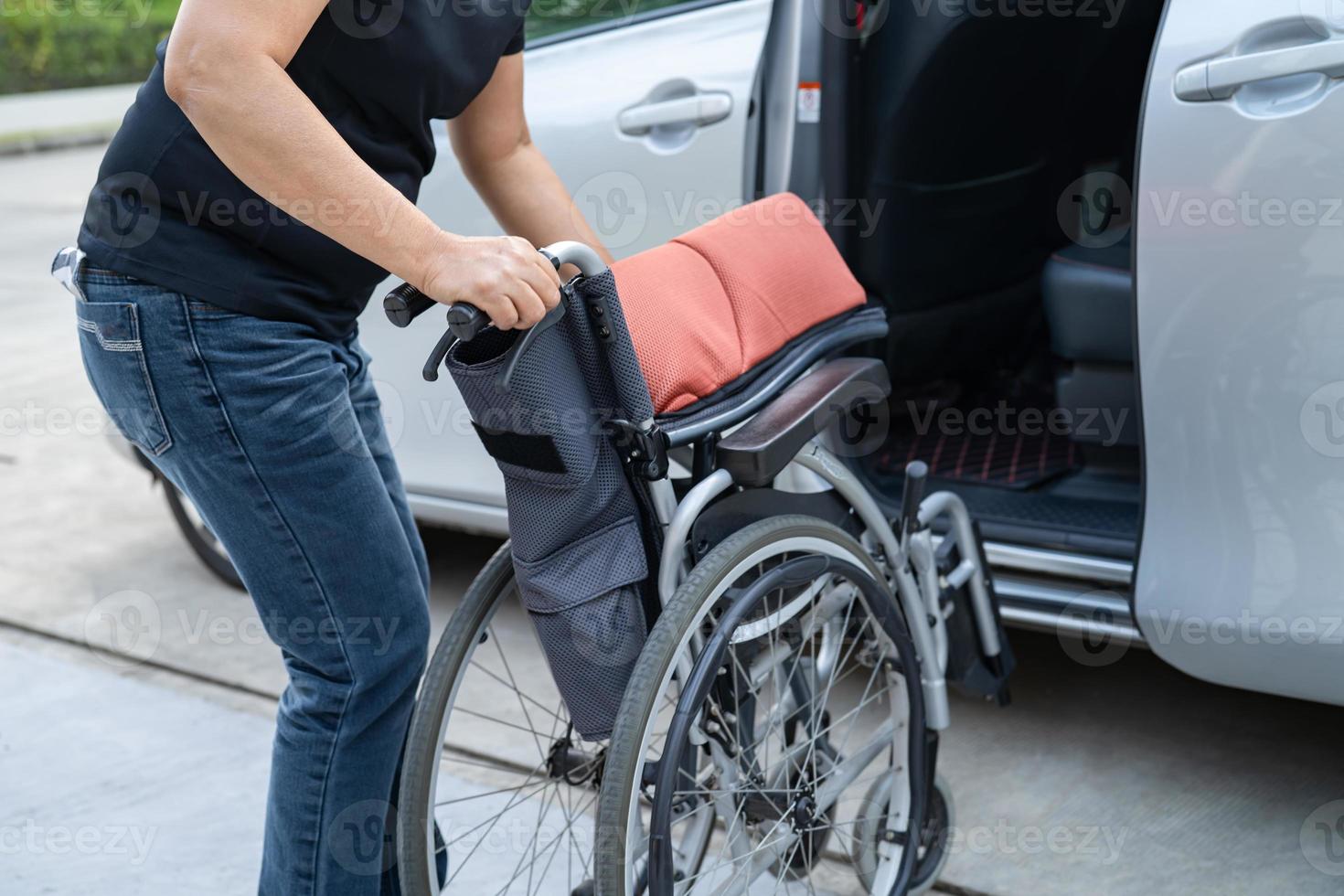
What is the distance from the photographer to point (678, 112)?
258 cm

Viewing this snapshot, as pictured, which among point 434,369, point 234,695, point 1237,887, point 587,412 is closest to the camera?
point 434,369

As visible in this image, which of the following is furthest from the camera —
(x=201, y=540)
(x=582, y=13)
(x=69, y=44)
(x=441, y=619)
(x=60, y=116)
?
(x=69, y=44)

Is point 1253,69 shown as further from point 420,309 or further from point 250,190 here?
point 250,190

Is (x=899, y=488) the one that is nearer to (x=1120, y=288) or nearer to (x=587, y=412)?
(x=1120, y=288)

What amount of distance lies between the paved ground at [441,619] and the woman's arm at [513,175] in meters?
1.17

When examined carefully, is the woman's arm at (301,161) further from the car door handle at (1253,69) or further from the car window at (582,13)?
the car window at (582,13)

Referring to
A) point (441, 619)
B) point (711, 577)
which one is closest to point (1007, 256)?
point (441, 619)

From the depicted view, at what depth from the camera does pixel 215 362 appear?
1584 mm

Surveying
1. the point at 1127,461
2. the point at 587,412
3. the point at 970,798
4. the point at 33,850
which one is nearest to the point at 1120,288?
the point at 1127,461

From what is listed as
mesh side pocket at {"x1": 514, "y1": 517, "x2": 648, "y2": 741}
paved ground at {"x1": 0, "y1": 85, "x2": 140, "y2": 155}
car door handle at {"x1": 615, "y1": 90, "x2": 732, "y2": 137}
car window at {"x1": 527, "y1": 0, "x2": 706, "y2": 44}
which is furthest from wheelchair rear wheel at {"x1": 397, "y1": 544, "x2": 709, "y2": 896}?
paved ground at {"x1": 0, "y1": 85, "x2": 140, "y2": 155}

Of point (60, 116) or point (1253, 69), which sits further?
point (60, 116)

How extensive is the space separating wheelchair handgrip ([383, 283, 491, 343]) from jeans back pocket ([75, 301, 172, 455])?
1.16 feet

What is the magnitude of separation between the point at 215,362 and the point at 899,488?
4.97 feet

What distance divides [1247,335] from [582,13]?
1498 mm
